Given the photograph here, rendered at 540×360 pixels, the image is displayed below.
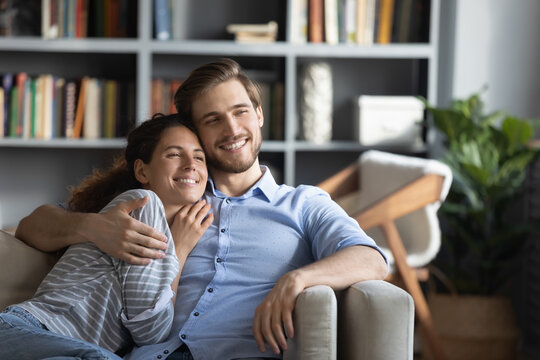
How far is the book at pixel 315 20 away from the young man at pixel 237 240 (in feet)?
5.25

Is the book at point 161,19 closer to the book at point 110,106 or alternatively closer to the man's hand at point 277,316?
the book at point 110,106

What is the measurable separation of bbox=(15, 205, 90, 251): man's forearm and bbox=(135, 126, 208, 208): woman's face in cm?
20

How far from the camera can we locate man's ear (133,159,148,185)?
73.3 inches

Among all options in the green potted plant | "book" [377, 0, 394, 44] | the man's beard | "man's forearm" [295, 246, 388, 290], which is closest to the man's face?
the man's beard

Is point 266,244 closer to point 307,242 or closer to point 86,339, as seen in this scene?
point 307,242

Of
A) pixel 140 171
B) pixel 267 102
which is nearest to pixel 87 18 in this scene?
pixel 267 102

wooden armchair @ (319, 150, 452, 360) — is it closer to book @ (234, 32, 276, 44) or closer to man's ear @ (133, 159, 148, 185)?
book @ (234, 32, 276, 44)

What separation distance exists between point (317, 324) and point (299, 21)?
228cm

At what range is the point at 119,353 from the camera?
174cm

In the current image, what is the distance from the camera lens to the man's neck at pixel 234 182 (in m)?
1.97

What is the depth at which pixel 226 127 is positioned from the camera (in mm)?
1907

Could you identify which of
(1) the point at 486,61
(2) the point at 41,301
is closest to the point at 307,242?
(2) the point at 41,301

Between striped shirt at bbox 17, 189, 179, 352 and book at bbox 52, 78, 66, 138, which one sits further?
book at bbox 52, 78, 66, 138

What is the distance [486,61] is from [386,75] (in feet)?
1.74
